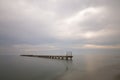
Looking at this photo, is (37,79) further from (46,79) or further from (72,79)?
(72,79)

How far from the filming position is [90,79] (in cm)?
1777

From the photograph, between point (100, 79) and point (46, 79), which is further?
point (46, 79)


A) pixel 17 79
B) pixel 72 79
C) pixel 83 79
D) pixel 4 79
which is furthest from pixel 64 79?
pixel 4 79

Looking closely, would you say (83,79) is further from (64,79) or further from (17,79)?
(17,79)

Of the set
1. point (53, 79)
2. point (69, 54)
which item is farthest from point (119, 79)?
point (69, 54)

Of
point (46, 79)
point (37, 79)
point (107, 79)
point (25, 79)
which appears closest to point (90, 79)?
point (107, 79)

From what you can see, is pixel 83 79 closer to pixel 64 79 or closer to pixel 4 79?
pixel 64 79

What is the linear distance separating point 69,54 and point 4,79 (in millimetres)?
46015

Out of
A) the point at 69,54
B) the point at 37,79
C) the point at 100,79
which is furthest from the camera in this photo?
the point at 69,54

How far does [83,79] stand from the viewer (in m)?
18.0

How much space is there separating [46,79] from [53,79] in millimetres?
1196

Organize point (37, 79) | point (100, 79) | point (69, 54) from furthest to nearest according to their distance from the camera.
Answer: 1. point (69, 54)
2. point (37, 79)
3. point (100, 79)

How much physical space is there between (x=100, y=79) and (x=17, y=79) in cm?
1305

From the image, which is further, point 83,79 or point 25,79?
point 25,79
